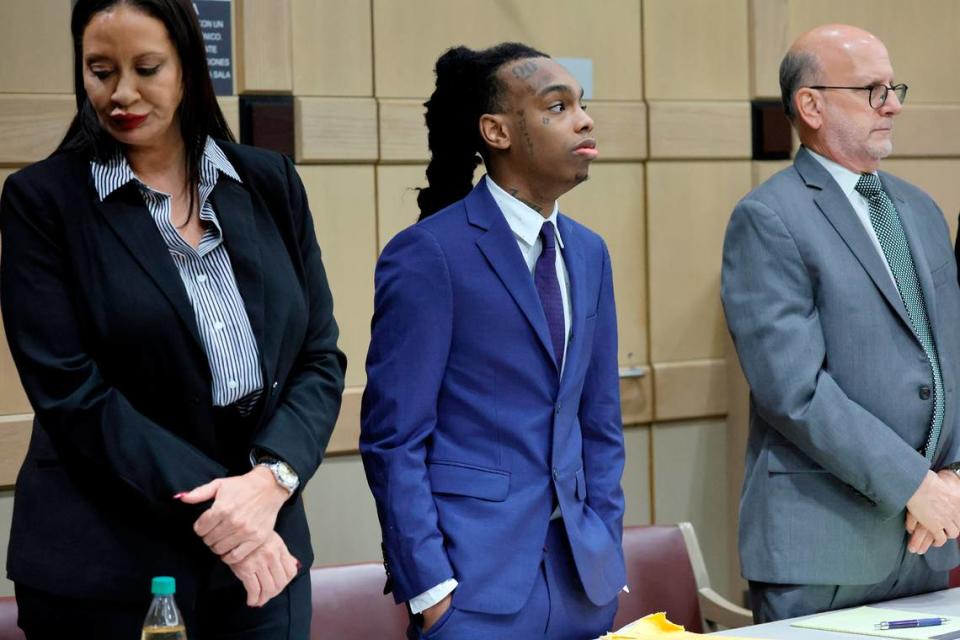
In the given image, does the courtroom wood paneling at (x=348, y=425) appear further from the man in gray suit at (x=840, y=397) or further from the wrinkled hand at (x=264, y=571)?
the wrinkled hand at (x=264, y=571)

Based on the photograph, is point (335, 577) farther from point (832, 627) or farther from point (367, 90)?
point (367, 90)

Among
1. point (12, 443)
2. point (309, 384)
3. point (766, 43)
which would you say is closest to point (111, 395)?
point (309, 384)

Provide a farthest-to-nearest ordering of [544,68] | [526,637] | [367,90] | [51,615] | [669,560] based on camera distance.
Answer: [367,90] → [669,560] → [544,68] → [526,637] → [51,615]

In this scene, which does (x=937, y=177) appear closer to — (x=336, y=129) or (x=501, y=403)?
(x=336, y=129)

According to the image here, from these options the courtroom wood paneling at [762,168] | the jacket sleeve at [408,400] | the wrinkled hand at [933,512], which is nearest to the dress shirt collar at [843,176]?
the wrinkled hand at [933,512]

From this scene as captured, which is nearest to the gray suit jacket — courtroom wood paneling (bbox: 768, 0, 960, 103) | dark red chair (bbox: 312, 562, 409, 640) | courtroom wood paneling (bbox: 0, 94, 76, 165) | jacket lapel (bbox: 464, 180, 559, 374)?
jacket lapel (bbox: 464, 180, 559, 374)

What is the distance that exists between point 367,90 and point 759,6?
1.43 meters

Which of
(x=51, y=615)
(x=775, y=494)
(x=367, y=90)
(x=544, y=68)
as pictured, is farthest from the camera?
(x=367, y=90)

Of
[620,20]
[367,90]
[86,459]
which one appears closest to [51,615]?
[86,459]

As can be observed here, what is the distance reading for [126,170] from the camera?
2145mm

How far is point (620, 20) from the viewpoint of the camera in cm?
431

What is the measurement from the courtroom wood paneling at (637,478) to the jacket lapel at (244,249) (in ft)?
7.84

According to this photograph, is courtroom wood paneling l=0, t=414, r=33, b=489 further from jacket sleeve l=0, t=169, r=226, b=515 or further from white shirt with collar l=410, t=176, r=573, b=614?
white shirt with collar l=410, t=176, r=573, b=614

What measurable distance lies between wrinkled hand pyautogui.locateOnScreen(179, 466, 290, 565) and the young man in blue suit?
0.36m
